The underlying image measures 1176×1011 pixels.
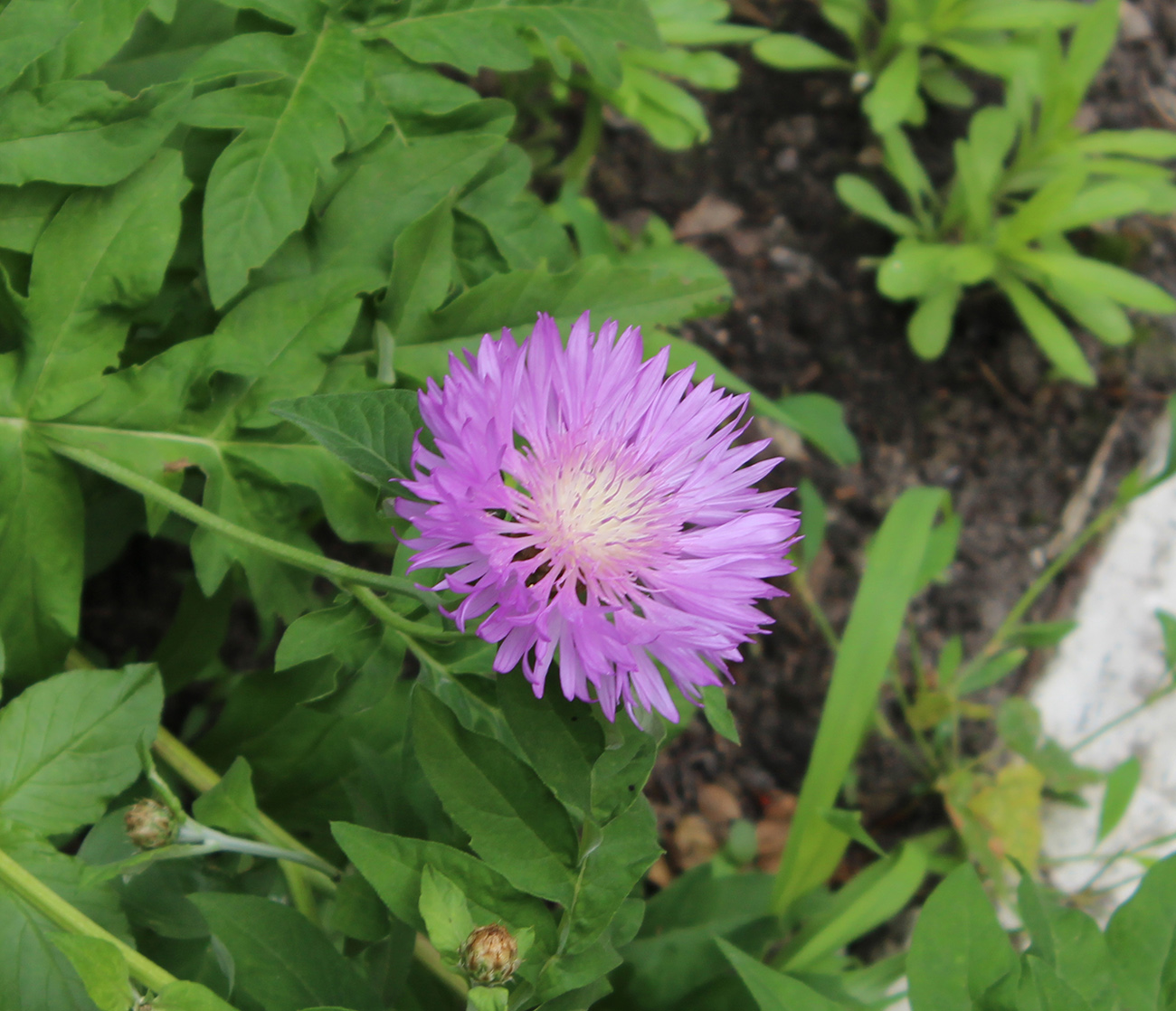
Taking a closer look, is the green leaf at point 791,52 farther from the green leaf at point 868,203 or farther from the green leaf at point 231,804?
the green leaf at point 231,804

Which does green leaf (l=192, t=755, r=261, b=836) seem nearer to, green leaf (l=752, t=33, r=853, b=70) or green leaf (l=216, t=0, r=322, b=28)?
green leaf (l=216, t=0, r=322, b=28)

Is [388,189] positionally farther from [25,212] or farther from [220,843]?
[220,843]

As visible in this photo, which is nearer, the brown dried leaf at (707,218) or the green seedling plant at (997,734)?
the green seedling plant at (997,734)

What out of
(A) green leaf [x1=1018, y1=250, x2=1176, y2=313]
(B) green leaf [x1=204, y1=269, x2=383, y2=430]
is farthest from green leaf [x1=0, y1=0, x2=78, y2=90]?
(A) green leaf [x1=1018, y1=250, x2=1176, y2=313]

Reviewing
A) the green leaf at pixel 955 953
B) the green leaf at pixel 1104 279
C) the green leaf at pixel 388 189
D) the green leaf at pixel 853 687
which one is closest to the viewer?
the green leaf at pixel 955 953

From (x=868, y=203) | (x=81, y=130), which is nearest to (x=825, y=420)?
(x=868, y=203)

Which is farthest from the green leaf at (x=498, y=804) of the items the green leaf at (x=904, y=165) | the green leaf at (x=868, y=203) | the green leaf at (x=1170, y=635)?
the green leaf at (x=904, y=165)
